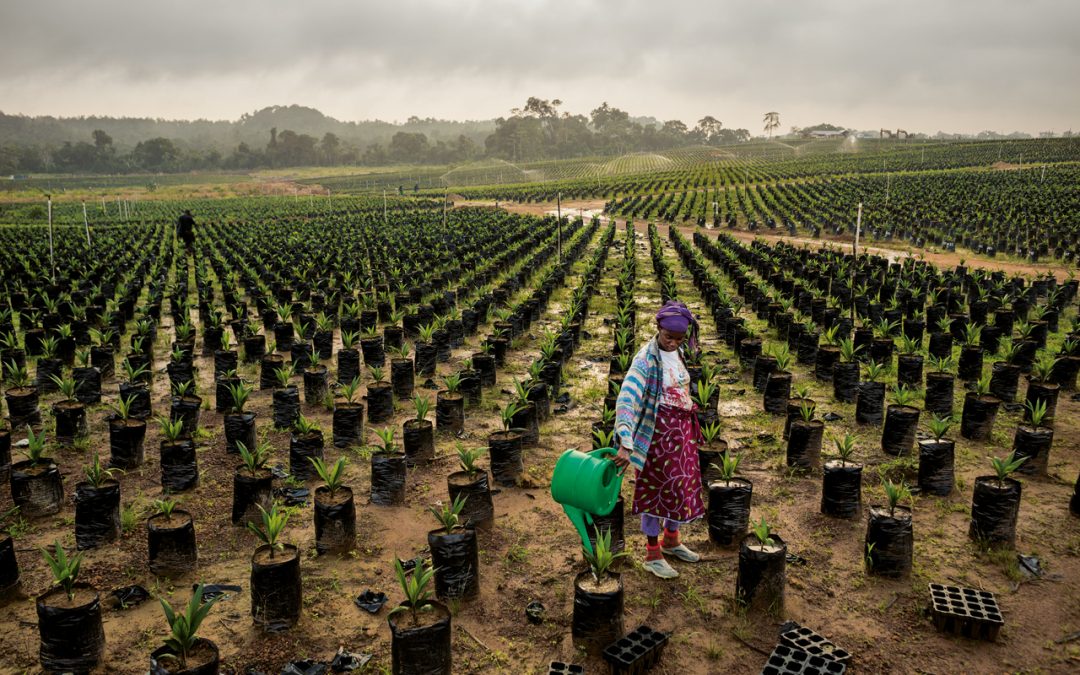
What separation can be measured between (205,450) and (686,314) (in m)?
5.37

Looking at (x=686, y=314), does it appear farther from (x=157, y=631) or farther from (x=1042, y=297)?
(x=1042, y=297)

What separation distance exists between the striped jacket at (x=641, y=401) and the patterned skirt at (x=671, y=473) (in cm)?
9

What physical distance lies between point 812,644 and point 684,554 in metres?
1.17

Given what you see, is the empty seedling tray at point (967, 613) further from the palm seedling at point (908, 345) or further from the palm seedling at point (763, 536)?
the palm seedling at point (908, 345)

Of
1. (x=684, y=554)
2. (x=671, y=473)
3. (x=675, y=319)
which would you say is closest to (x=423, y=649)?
(x=671, y=473)

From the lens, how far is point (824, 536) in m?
5.36

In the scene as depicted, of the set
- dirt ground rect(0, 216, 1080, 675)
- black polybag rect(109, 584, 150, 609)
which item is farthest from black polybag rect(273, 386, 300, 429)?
black polybag rect(109, 584, 150, 609)

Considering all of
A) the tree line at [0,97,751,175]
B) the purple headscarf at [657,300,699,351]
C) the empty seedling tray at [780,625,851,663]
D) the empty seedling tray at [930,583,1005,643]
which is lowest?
the empty seedling tray at [780,625,851,663]

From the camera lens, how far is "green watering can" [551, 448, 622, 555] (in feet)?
12.5

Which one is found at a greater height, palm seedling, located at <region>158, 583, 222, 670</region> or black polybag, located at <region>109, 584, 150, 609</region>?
palm seedling, located at <region>158, 583, 222, 670</region>

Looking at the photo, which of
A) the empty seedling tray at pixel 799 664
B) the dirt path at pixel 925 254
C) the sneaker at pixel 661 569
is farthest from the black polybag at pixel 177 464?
the dirt path at pixel 925 254

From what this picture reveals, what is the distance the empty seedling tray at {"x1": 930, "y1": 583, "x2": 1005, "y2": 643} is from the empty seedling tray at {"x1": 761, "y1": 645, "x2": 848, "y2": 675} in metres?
0.81

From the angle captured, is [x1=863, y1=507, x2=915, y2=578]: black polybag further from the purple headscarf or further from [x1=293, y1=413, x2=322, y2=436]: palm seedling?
[x1=293, y1=413, x2=322, y2=436]: palm seedling

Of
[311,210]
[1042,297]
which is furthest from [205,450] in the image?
[311,210]
